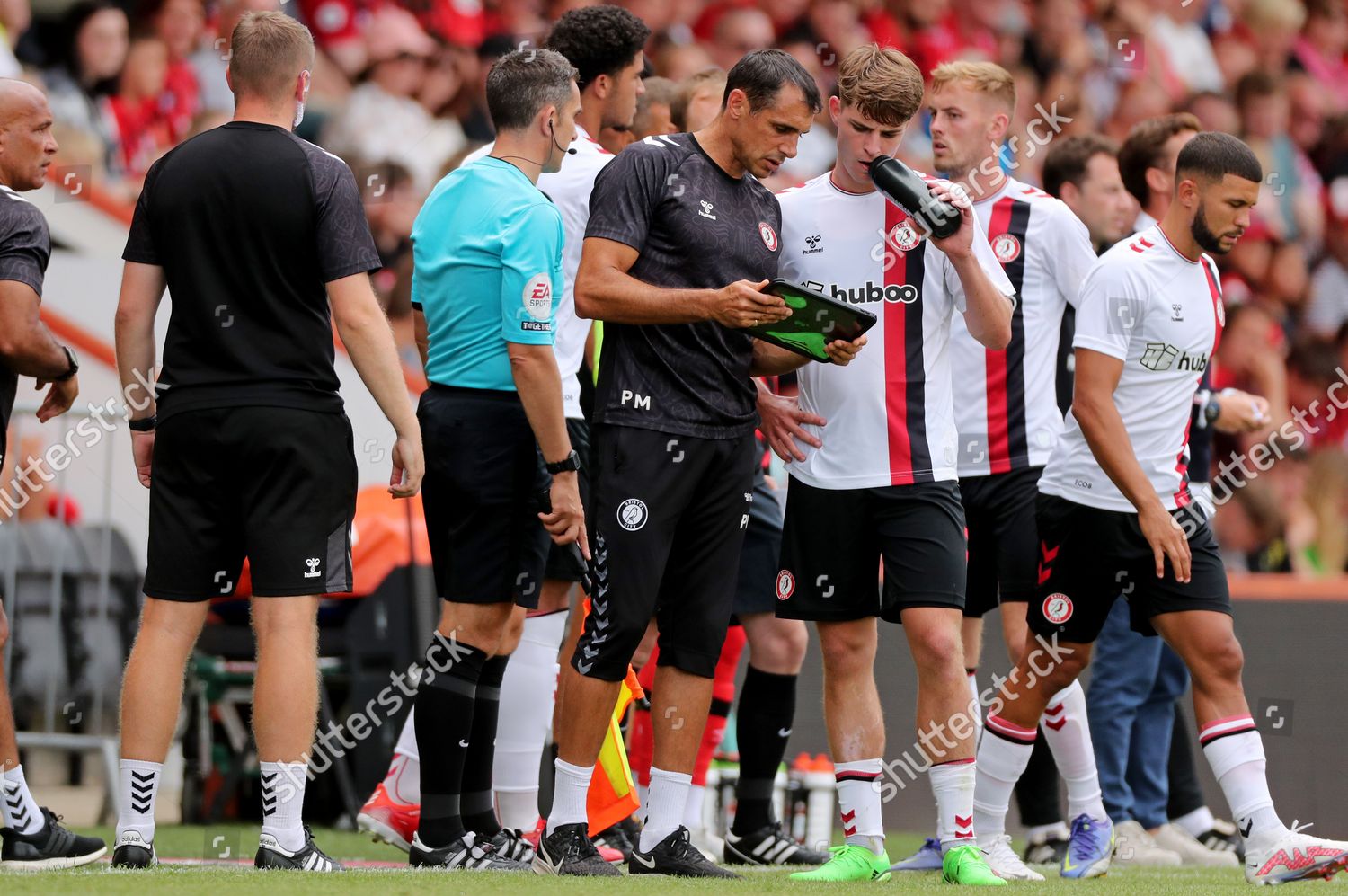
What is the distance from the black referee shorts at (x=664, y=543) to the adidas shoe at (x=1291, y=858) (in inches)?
64.3

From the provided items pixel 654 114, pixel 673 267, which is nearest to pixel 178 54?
pixel 654 114

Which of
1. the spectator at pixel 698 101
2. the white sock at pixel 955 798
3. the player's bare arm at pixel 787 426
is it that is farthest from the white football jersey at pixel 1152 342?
the spectator at pixel 698 101

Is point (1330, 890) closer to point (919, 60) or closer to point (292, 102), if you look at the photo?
point (292, 102)

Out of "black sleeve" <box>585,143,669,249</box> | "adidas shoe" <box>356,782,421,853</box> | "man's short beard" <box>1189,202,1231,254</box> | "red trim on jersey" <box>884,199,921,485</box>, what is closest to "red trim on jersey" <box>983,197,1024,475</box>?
"man's short beard" <box>1189,202,1231,254</box>

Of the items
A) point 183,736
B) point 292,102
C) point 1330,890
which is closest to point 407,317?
point 183,736

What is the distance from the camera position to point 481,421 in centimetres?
510

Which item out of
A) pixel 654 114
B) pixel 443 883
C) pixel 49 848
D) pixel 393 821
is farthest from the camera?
pixel 654 114

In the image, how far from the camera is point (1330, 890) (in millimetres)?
4816

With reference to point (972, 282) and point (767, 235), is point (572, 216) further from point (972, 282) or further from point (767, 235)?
point (972, 282)

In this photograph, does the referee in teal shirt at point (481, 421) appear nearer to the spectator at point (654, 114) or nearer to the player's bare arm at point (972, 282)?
the player's bare arm at point (972, 282)

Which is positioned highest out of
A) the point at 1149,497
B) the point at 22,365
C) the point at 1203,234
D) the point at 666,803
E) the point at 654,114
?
the point at 654,114

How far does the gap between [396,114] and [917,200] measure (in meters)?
5.96

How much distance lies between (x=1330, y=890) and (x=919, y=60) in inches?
360

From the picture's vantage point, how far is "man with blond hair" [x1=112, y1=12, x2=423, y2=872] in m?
4.69
